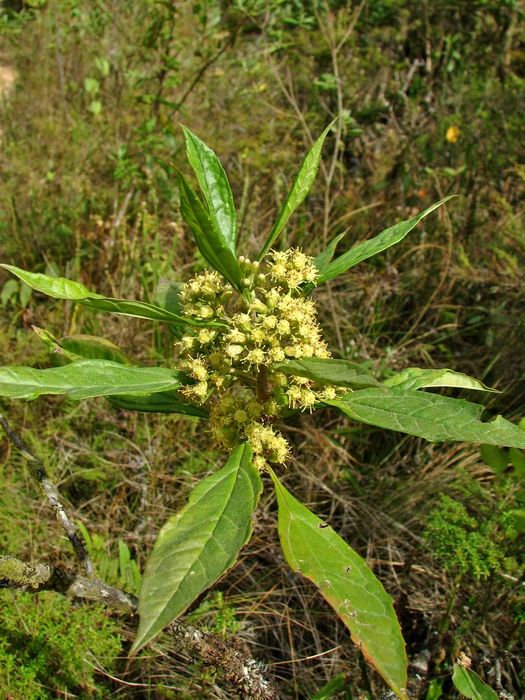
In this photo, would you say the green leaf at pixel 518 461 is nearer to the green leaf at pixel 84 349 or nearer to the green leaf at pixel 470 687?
the green leaf at pixel 470 687

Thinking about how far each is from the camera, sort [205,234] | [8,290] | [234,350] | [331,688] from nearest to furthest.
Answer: [205,234] < [234,350] < [331,688] < [8,290]

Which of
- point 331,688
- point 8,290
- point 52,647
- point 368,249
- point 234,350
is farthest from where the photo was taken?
point 8,290

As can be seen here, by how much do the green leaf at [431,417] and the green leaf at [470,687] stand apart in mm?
742

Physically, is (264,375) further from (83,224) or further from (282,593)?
(83,224)

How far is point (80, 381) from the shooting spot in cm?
119

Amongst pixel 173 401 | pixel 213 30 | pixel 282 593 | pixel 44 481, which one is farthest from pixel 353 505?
pixel 213 30

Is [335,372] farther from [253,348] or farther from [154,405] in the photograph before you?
[154,405]

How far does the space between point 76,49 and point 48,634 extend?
492cm

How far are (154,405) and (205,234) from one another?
548 millimetres

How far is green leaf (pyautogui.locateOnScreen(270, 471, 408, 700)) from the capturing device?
105 centimetres

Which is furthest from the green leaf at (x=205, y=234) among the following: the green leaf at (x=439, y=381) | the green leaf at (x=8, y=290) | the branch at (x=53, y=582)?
the green leaf at (x=8, y=290)

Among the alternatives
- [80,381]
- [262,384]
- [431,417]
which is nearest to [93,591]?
[80,381]

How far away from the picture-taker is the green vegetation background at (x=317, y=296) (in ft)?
6.47

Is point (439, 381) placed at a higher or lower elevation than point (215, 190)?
lower
